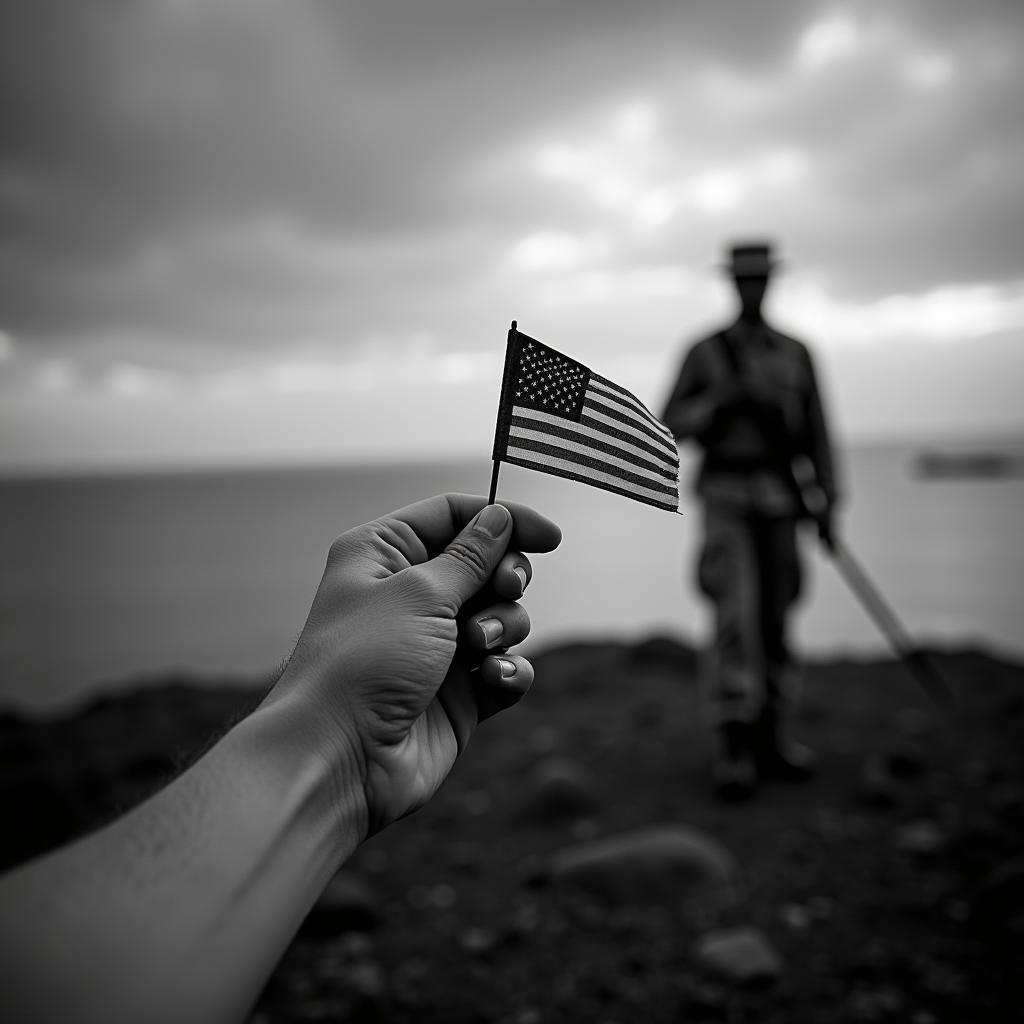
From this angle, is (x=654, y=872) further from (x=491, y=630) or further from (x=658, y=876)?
(x=491, y=630)

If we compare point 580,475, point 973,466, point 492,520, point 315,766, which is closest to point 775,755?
point 580,475

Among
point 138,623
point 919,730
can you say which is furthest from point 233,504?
point 919,730

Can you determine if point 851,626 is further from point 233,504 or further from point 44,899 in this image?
point 233,504

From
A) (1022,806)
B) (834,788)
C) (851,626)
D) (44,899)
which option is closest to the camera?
(44,899)

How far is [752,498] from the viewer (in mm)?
5691

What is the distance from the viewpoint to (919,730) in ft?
21.6

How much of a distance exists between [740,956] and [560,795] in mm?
1976

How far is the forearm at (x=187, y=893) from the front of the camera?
1028mm

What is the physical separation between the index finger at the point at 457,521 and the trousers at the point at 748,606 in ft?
12.5

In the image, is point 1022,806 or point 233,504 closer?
point 1022,806

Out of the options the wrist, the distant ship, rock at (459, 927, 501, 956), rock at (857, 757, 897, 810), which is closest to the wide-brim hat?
rock at (857, 757, 897, 810)

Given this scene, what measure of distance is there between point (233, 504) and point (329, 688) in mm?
142925

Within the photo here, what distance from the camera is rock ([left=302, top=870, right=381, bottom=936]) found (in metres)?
3.82

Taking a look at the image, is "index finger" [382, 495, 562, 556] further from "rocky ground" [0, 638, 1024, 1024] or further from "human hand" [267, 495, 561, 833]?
"rocky ground" [0, 638, 1024, 1024]
